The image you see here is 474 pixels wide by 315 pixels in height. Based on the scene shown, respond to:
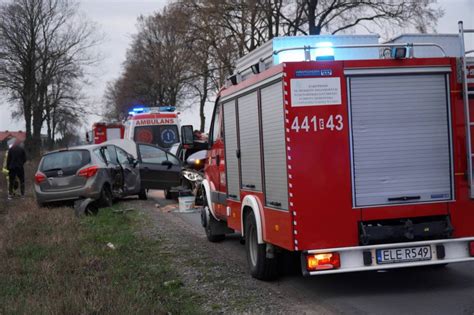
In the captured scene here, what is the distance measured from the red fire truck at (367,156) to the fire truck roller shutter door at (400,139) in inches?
0.4

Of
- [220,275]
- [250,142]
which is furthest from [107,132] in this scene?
[250,142]

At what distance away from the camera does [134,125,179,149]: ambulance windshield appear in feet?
80.3

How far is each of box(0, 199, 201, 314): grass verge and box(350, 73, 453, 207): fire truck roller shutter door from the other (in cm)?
227

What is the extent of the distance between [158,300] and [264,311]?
1049mm

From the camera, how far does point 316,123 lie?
6.20m

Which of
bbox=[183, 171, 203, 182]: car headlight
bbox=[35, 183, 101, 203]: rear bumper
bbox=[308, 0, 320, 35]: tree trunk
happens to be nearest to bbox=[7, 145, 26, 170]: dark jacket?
bbox=[35, 183, 101, 203]: rear bumper

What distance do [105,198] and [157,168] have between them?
92.3 inches

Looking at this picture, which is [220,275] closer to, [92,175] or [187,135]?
[187,135]

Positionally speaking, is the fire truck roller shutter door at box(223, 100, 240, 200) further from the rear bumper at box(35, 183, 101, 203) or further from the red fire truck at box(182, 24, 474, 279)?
the rear bumper at box(35, 183, 101, 203)

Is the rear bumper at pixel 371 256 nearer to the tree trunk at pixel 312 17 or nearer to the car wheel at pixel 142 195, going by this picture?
the car wheel at pixel 142 195

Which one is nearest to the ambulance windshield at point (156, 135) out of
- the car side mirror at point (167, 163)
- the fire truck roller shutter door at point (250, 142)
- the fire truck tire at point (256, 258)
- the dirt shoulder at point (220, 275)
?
the car side mirror at point (167, 163)

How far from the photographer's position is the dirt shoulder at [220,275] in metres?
6.27

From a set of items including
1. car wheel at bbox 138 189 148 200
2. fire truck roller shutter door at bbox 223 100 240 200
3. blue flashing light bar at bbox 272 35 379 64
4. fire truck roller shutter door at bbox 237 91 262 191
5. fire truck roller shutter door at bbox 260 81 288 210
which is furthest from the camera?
car wheel at bbox 138 189 148 200

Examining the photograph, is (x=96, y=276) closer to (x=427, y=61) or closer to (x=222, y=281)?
(x=222, y=281)
